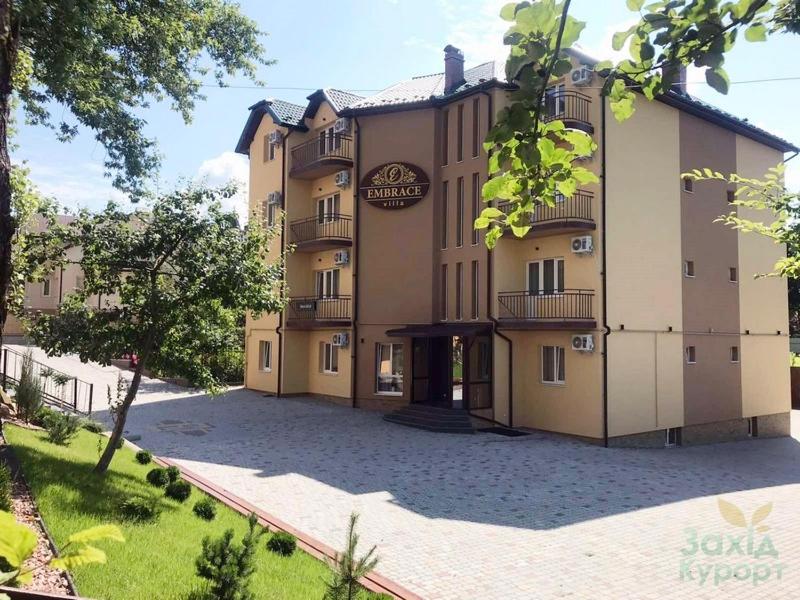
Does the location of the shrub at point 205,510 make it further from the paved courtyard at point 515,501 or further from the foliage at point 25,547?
the foliage at point 25,547

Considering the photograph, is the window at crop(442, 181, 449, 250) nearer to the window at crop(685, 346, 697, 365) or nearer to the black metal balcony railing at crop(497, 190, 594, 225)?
the black metal balcony railing at crop(497, 190, 594, 225)

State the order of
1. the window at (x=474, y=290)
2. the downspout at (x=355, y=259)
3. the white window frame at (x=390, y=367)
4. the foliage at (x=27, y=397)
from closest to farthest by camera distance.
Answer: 1. the foliage at (x=27, y=397)
2. the window at (x=474, y=290)
3. the white window frame at (x=390, y=367)
4. the downspout at (x=355, y=259)

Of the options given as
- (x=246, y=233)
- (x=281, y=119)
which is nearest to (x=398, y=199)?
(x=281, y=119)

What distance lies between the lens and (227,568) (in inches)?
180

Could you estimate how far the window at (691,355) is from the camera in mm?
18859

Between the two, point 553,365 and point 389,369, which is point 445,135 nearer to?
point 389,369

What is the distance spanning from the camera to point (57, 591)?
4.62 meters

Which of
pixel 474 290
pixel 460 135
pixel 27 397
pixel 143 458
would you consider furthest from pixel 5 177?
pixel 460 135

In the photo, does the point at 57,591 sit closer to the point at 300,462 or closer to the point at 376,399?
the point at 300,462

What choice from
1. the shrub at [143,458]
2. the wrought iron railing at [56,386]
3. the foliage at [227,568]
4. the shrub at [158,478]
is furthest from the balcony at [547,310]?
the foliage at [227,568]

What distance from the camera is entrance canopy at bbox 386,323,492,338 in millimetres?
17467

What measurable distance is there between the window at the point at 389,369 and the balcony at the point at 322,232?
412 cm

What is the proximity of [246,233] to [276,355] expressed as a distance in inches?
565

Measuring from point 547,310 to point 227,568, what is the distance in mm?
13682
